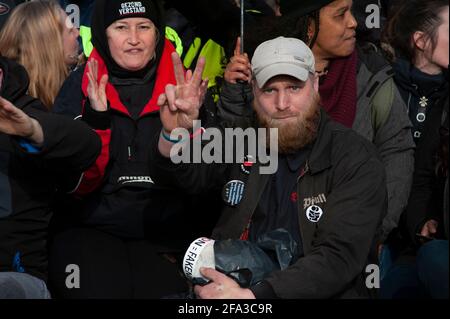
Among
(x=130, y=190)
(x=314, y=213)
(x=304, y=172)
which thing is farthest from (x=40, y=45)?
(x=314, y=213)

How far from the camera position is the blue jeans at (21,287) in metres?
3.82

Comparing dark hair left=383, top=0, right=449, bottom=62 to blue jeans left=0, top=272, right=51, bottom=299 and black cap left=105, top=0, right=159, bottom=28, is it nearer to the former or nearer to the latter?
black cap left=105, top=0, right=159, bottom=28

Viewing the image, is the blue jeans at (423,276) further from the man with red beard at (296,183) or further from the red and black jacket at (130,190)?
the red and black jacket at (130,190)

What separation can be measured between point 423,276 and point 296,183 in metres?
0.70

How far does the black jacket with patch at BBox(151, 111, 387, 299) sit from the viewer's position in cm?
355

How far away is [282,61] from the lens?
396 cm

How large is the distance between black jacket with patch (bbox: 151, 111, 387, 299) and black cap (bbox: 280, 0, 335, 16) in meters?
0.96

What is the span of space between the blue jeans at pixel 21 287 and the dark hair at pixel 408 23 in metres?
2.24

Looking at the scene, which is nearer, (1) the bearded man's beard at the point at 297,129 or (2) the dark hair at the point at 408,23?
(1) the bearded man's beard at the point at 297,129

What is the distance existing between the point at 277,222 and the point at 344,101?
3.24 feet

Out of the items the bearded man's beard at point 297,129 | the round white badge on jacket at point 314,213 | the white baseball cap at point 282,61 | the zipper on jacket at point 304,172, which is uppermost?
the white baseball cap at point 282,61

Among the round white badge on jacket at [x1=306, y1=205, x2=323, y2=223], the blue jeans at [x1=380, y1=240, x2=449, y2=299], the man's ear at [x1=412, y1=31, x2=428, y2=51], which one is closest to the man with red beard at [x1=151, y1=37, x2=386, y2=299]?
the round white badge on jacket at [x1=306, y1=205, x2=323, y2=223]

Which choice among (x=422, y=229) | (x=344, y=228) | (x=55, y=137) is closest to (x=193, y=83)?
(x=55, y=137)

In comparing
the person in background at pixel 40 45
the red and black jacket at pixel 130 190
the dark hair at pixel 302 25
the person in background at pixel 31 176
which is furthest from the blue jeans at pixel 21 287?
the dark hair at pixel 302 25
